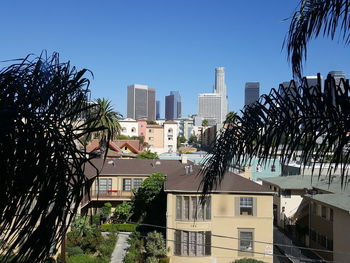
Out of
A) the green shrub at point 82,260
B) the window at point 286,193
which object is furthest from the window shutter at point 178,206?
the window at point 286,193

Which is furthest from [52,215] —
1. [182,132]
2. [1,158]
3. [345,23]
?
[182,132]

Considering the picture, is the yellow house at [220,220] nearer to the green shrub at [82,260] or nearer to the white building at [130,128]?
the green shrub at [82,260]

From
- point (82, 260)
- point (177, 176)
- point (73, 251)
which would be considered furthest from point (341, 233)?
point (73, 251)

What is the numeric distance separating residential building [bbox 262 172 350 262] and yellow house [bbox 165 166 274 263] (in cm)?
268

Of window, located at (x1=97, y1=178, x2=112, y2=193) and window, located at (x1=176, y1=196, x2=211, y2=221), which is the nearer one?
window, located at (x1=176, y1=196, x2=211, y2=221)

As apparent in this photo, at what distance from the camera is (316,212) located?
779 inches

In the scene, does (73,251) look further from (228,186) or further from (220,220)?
(228,186)

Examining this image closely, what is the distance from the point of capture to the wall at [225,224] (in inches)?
685

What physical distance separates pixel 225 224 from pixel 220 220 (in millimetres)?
311

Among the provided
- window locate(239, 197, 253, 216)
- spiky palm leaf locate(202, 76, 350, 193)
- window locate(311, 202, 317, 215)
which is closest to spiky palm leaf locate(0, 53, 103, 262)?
spiky palm leaf locate(202, 76, 350, 193)

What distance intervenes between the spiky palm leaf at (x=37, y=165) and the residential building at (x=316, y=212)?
10.6 meters

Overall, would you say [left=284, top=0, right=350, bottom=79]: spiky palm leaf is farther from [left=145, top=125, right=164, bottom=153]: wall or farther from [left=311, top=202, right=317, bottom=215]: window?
[left=145, top=125, right=164, bottom=153]: wall

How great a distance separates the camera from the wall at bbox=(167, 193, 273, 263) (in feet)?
57.1

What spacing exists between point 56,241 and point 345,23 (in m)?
3.71
